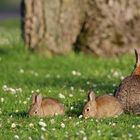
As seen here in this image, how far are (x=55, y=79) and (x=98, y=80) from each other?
39.8 inches

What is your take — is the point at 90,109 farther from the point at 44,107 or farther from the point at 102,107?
the point at 44,107

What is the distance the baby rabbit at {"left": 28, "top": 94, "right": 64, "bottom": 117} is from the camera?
34.7ft

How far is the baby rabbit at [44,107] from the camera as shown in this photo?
10.6m

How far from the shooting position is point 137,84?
11008 mm

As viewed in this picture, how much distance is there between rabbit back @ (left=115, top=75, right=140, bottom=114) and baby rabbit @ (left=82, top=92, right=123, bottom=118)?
0.15m

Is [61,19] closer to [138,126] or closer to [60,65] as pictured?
[60,65]

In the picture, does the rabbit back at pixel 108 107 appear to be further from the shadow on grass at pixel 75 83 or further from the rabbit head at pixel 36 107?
the shadow on grass at pixel 75 83

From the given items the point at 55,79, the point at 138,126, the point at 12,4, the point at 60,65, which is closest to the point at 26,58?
the point at 60,65

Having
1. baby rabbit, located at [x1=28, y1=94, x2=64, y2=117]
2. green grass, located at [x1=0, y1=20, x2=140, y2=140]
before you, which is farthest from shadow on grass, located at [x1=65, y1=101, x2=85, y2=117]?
baby rabbit, located at [x1=28, y1=94, x2=64, y2=117]

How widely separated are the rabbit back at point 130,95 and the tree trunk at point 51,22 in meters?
9.53

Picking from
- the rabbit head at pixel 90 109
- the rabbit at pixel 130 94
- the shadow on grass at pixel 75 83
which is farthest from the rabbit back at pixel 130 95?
the shadow on grass at pixel 75 83

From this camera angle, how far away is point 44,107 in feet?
A: 35.3

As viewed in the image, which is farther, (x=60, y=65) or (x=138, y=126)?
(x=60, y=65)

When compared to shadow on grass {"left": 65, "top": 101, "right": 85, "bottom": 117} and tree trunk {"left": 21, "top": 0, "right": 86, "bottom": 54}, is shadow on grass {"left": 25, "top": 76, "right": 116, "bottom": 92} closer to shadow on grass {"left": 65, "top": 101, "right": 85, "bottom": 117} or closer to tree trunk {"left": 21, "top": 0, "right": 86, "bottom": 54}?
shadow on grass {"left": 65, "top": 101, "right": 85, "bottom": 117}
